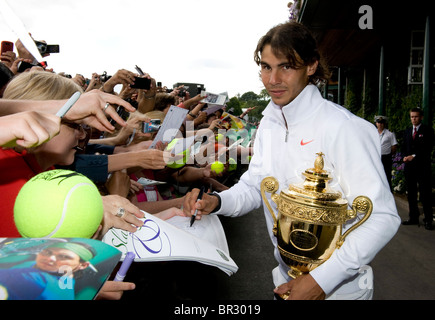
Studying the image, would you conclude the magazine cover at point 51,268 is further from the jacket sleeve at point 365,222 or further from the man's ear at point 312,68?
the man's ear at point 312,68

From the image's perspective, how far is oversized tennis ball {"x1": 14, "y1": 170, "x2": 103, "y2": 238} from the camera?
2.97 ft

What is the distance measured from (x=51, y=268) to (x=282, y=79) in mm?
1487

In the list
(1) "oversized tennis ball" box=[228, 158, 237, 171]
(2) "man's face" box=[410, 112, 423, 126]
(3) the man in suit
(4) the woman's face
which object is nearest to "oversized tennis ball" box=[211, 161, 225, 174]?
(1) "oversized tennis ball" box=[228, 158, 237, 171]

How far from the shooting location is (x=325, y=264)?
144cm

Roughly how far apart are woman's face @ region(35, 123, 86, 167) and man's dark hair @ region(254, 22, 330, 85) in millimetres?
1149

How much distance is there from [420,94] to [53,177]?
9.92 metres

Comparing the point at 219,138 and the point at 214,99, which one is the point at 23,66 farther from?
the point at 214,99

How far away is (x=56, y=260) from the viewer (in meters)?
0.74

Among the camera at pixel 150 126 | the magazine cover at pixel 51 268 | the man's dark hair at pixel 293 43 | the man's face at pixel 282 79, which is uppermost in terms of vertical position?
the man's dark hair at pixel 293 43

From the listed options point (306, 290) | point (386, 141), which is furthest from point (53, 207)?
point (386, 141)

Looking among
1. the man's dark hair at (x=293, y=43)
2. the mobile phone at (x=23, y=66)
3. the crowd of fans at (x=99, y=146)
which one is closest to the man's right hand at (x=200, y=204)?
the crowd of fans at (x=99, y=146)

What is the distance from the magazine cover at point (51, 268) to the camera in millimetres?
693

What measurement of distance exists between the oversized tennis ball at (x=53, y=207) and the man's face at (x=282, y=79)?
3.99 feet
